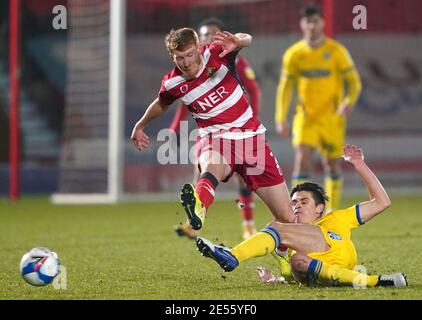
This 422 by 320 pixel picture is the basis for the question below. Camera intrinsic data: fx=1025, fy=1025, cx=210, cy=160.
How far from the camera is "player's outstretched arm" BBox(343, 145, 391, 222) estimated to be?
602cm

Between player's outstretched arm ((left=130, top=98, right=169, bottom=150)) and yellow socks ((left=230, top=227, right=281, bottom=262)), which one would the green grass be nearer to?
yellow socks ((left=230, top=227, right=281, bottom=262))

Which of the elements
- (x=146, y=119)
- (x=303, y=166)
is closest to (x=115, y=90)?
(x=303, y=166)

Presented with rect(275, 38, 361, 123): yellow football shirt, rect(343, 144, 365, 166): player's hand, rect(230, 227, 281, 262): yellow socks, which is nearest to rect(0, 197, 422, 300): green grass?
→ rect(230, 227, 281, 262): yellow socks

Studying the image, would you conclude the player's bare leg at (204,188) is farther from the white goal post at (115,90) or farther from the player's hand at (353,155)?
the white goal post at (115,90)

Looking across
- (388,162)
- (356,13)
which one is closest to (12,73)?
(356,13)

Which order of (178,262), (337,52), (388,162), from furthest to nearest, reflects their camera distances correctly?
(388,162)
(337,52)
(178,262)

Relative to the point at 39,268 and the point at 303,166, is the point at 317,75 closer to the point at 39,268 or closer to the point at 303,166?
the point at 303,166

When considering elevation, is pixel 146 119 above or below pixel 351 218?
above

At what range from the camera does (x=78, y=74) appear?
1397cm

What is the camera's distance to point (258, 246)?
562 cm

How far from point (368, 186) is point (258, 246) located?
2.81ft
